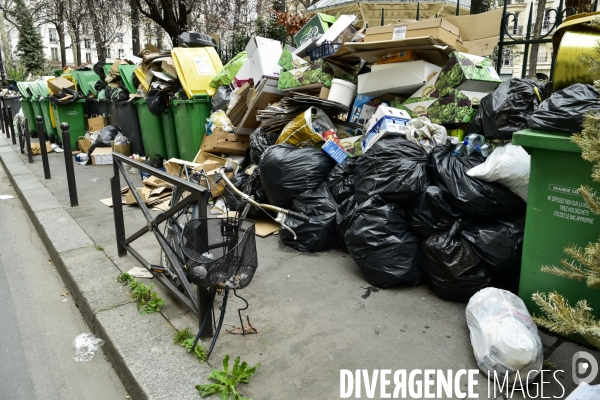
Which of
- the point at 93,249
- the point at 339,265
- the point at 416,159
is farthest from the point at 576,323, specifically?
the point at 93,249

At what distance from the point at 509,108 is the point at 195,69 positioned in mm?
4746

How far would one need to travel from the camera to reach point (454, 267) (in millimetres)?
2723

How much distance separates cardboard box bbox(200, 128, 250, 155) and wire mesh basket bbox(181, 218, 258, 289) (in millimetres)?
3277

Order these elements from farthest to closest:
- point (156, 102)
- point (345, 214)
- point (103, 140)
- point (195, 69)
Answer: point (103, 140) → point (156, 102) → point (195, 69) → point (345, 214)

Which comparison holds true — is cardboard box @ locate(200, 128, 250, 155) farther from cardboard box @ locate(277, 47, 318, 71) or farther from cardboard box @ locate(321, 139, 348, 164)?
cardboard box @ locate(321, 139, 348, 164)

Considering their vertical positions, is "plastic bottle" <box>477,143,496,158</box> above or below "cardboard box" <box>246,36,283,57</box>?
below

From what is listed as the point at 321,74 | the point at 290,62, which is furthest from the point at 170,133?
the point at 321,74

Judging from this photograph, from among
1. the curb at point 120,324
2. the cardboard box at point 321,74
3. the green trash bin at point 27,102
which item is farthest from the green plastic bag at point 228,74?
the green trash bin at point 27,102

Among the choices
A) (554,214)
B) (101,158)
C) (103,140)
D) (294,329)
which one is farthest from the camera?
(103,140)

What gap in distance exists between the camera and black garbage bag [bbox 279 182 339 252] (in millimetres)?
3604

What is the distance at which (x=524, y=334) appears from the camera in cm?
202

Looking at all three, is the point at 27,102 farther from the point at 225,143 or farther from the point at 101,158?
the point at 225,143

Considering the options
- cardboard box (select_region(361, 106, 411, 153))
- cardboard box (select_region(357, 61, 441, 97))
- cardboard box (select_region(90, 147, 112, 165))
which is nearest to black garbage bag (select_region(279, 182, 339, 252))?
cardboard box (select_region(361, 106, 411, 153))

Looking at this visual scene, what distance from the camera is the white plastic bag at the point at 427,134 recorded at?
3377 mm
